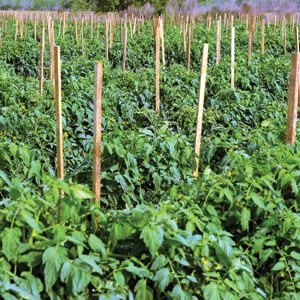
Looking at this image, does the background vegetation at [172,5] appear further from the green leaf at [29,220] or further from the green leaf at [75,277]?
the green leaf at [75,277]

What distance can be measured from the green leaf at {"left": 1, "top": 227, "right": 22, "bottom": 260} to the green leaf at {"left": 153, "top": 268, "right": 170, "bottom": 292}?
66 centimetres

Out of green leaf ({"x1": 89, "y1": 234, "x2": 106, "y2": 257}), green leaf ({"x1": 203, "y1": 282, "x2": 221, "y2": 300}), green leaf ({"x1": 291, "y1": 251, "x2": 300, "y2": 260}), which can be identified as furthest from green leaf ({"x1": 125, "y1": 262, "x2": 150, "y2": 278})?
green leaf ({"x1": 291, "y1": 251, "x2": 300, "y2": 260})

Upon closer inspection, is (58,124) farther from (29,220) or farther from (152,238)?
(152,238)

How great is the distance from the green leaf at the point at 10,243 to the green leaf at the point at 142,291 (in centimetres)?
59

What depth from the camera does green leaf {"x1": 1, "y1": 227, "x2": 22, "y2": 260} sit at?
246cm

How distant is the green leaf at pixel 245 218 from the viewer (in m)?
3.12

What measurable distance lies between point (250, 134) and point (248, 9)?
27.0 meters

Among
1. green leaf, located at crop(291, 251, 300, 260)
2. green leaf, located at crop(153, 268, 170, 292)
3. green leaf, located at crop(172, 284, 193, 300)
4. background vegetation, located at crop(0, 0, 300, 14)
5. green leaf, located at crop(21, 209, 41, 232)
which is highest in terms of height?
background vegetation, located at crop(0, 0, 300, 14)

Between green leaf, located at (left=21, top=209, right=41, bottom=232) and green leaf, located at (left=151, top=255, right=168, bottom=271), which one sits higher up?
green leaf, located at (left=21, top=209, right=41, bottom=232)

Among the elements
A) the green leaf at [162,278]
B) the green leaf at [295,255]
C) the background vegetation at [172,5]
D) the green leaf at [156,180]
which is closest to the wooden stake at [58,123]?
the green leaf at [156,180]

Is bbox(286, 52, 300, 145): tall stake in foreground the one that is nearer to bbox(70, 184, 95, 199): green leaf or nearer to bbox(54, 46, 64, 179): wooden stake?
bbox(54, 46, 64, 179): wooden stake

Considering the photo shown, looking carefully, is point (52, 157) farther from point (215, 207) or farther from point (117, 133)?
point (215, 207)

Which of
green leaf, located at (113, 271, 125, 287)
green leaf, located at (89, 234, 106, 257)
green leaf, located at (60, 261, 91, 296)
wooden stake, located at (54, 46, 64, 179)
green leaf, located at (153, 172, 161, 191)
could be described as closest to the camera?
green leaf, located at (60, 261, 91, 296)

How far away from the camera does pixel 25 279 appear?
2445mm
